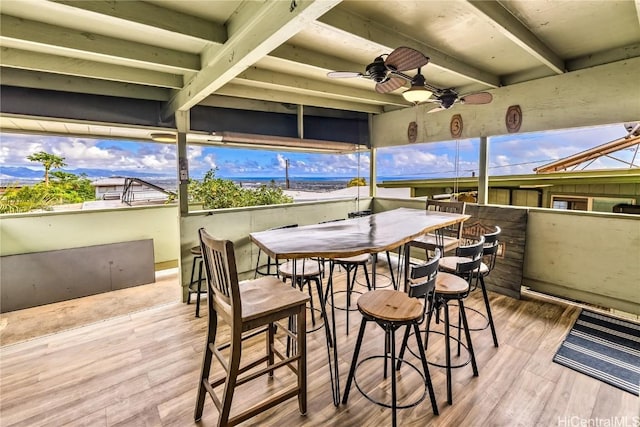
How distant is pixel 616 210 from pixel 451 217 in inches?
80.7

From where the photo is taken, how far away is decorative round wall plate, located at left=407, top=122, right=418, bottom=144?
468cm

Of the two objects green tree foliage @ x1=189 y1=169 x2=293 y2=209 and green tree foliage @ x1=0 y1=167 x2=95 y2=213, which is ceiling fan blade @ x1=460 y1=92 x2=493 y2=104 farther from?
green tree foliage @ x1=0 y1=167 x2=95 y2=213

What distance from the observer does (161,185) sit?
5.22 m

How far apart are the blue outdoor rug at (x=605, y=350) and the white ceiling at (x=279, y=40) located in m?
2.24

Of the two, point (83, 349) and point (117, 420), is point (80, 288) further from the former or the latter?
point (117, 420)

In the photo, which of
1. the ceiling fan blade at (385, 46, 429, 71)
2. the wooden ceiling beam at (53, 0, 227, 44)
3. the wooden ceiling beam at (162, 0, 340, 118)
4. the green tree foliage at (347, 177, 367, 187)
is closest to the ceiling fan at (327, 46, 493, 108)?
Answer: the ceiling fan blade at (385, 46, 429, 71)

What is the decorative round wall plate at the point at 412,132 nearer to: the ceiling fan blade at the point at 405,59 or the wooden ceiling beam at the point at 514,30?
the wooden ceiling beam at the point at 514,30

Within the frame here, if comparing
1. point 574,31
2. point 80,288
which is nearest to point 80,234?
point 80,288

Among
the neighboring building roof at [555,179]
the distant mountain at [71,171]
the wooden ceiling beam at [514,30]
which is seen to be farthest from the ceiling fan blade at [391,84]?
the distant mountain at [71,171]

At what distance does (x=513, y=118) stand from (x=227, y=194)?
3717mm

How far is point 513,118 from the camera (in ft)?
12.0

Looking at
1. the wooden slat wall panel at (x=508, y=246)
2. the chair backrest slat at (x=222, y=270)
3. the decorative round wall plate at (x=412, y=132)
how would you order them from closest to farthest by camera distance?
1. the chair backrest slat at (x=222, y=270)
2. the wooden slat wall panel at (x=508, y=246)
3. the decorative round wall plate at (x=412, y=132)

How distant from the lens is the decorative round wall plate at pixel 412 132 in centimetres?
468

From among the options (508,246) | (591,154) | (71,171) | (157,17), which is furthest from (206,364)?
(591,154)
